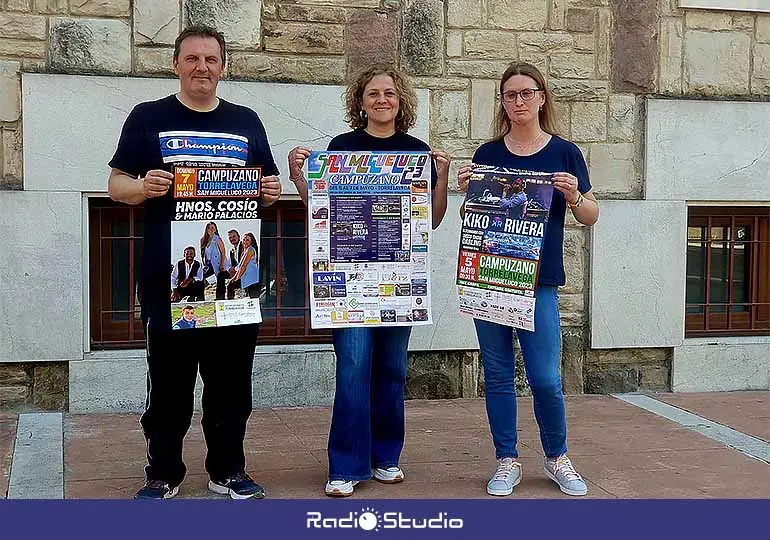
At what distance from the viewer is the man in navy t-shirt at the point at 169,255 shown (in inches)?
156

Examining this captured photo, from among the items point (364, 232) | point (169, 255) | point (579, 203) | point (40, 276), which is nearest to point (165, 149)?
point (169, 255)

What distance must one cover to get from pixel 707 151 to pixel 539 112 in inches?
113

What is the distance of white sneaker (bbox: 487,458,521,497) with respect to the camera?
4.41 meters

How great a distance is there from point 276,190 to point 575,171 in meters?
1.32

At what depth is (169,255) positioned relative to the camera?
159 inches

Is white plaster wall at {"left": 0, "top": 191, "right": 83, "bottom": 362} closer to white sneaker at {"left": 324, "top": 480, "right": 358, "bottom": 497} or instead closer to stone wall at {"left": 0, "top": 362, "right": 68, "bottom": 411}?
stone wall at {"left": 0, "top": 362, "right": 68, "bottom": 411}

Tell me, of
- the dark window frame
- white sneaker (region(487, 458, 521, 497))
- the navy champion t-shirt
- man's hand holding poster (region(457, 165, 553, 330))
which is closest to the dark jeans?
the navy champion t-shirt

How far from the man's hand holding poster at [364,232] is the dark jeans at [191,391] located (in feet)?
1.40

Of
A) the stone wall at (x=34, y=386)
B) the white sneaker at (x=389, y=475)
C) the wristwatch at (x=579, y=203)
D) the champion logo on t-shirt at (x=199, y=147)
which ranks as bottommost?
the white sneaker at (x=389, y=475)

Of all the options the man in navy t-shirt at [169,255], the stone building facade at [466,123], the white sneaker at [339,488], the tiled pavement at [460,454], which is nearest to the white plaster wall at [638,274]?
the stone building facade at [466,123]

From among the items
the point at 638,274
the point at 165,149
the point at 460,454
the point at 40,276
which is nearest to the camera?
the point at 165,149

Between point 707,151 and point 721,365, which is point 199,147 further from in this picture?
point 721,365

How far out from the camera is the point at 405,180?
4.37 m

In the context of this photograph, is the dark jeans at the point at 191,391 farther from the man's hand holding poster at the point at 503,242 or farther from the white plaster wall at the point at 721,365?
the white plaster wall at the point at 721,365
